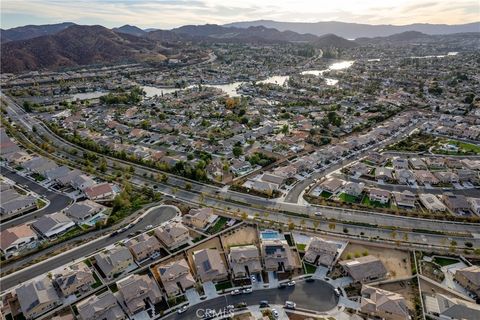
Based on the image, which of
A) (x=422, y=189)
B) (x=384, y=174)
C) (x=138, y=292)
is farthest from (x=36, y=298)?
(x=422, y=189)

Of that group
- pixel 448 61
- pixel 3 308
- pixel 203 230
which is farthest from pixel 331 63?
pixel 3 308

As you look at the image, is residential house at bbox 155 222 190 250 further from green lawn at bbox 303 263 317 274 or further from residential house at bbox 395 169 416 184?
residential house at bbox 395 169 416 184

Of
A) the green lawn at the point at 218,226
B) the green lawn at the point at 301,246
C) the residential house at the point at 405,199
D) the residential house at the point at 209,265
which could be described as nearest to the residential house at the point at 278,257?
the green lawn at the point at 301,246

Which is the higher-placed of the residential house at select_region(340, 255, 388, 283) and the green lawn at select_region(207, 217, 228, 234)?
the green lawn at select_region(207, 217, 228, 234)

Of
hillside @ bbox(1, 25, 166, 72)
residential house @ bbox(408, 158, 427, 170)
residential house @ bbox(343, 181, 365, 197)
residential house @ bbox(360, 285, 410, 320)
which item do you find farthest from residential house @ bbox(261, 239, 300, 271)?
hillside @ bbox(1, 25, 166, 72)

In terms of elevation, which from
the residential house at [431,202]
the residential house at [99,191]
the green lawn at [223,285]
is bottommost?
the green lawn at [223,285]

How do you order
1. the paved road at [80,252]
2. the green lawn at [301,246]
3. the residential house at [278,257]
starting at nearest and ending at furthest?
the residential house at [278,257] < the paved road at [80,252] < the green lawn at [301,246]

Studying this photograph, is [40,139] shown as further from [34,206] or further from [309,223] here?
[309,223]

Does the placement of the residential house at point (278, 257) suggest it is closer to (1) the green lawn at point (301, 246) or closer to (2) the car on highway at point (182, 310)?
(1) the green lawn at point (301, 246)
